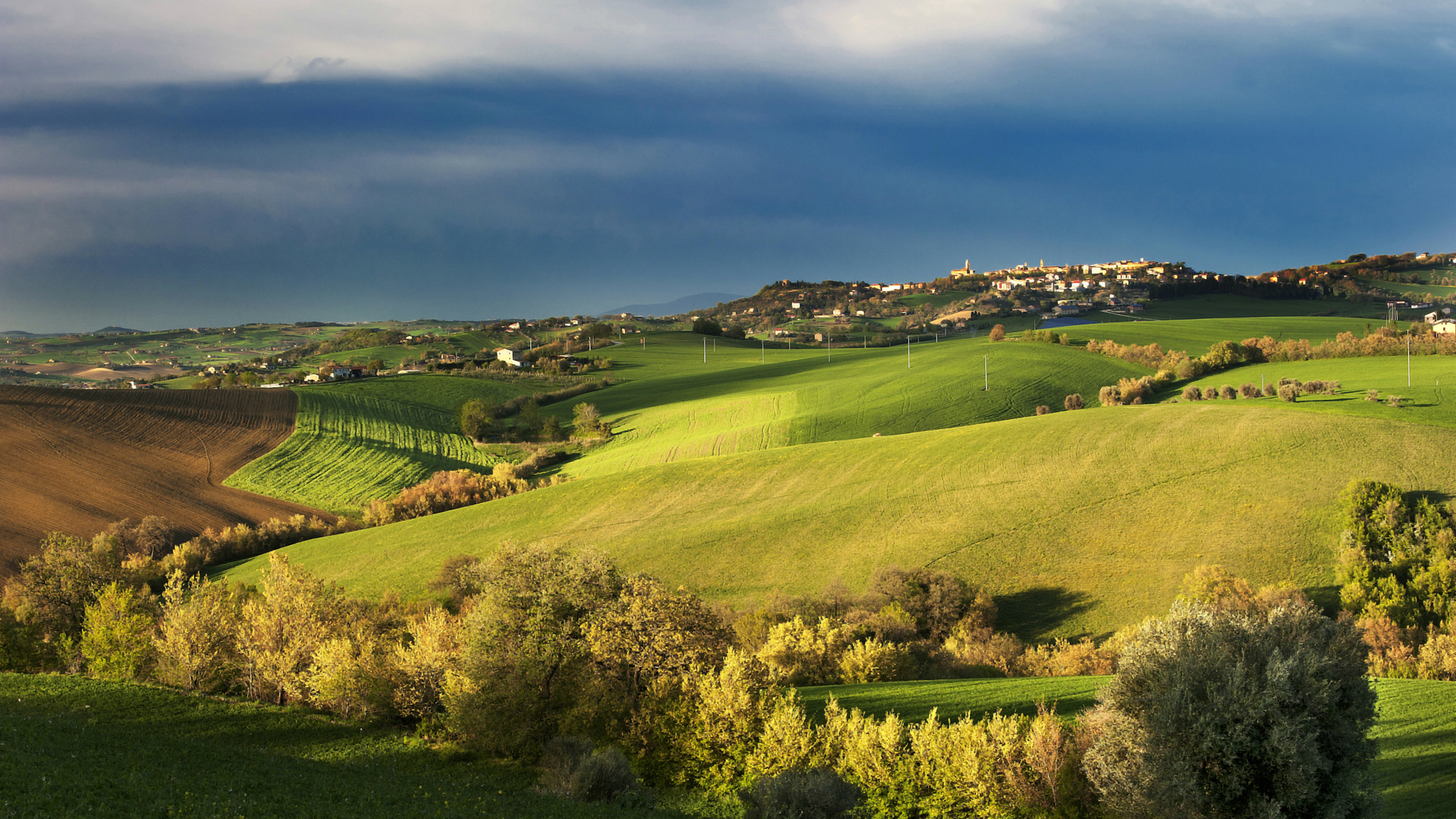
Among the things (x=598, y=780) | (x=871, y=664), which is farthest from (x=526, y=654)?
(x=871, y=664)

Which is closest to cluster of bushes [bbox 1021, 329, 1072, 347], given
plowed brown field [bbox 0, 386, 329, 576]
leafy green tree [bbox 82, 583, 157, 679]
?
plowed brown field [bbox 0, 386, 329, 576]

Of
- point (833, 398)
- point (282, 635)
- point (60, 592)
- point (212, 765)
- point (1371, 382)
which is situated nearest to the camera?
point (212, 765)

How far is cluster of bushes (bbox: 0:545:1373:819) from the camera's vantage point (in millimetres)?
16594

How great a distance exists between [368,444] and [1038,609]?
237 feet

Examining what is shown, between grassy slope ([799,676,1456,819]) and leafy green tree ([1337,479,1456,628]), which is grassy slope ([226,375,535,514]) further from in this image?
leafy green tree ([1337,479,1456,628])

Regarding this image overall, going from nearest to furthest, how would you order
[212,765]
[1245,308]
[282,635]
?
[212,765] → [282,635] → [1245,308]

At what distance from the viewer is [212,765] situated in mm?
21484

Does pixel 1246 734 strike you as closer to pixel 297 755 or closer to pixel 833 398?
pixel 297 755

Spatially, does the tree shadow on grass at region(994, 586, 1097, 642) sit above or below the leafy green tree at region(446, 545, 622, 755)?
Result: below

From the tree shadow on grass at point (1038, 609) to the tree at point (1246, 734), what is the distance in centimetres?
1941

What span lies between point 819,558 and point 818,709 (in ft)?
65.3

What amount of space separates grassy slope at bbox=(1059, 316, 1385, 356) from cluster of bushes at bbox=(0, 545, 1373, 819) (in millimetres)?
88343

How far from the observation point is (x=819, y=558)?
45500 mm

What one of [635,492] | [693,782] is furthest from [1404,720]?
[635,492]
